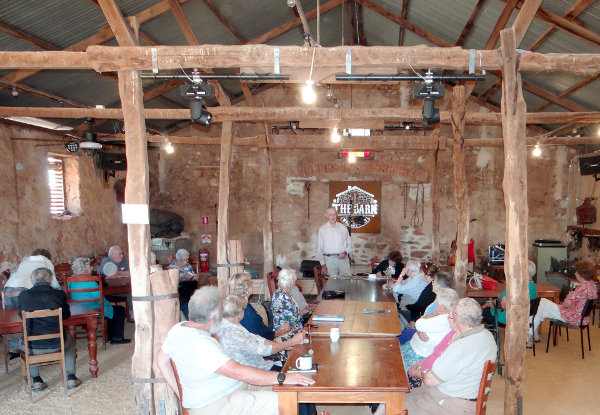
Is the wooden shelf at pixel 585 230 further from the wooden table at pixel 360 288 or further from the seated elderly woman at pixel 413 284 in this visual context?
the seated elderly woman at pixel 413 284

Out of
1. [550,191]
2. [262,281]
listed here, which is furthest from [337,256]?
[550,191]

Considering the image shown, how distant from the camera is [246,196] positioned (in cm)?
1241

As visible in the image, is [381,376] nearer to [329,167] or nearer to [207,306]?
[207,306]

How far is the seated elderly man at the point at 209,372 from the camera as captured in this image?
294 centimetres

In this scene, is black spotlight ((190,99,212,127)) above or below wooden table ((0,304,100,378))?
above

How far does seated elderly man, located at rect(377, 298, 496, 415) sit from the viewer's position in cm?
313

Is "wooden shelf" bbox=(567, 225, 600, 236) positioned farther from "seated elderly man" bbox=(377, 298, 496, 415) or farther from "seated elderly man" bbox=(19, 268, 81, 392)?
"seated elderly man" bbox=(19, 268, 81, 392)

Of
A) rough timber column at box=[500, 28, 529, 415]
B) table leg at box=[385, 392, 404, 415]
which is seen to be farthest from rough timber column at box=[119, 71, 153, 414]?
rough timber column at box=[500, 28, 529, 415]

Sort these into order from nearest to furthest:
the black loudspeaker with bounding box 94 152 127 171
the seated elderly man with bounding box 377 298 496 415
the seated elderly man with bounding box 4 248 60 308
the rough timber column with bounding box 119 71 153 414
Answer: the seated elderly man with bounding box 377 298 496 415 → the rough timber column with bounding box 119 71 153 414 → the seated elderly man with bounding box 4 248 60 308 → the black loudspeaker with bounding box 94 152 127 171

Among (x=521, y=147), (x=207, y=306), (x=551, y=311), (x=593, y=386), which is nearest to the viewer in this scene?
(x=207, y=306)

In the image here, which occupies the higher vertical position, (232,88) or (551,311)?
(232,88)

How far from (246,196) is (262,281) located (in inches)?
125

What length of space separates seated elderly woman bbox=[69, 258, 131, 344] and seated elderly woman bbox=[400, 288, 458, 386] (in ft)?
13.7

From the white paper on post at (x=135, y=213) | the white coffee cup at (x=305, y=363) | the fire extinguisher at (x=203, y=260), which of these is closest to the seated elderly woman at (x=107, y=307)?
the white paper on post at (x=135, y=213)
